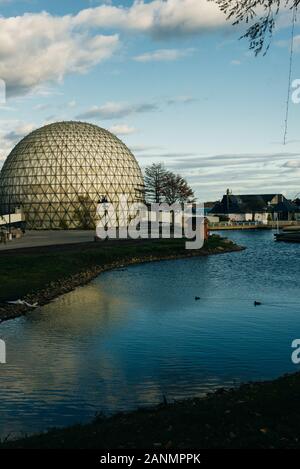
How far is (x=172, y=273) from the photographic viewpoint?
5047 cm

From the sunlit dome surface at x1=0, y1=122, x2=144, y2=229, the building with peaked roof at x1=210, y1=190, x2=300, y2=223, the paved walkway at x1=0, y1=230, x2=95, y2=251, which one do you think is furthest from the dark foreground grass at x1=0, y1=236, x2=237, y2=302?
the building with peaked roof at x1=210, y1=190, x2=300, y2=223

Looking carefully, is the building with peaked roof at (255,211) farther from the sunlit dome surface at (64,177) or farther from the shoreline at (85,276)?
the shoreline at (85,276)

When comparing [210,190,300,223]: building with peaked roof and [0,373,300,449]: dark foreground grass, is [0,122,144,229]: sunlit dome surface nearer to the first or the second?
[210,190,300,223]: building with peaked roof

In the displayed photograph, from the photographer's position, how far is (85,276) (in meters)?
47.1

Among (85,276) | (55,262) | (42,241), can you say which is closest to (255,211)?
(42,241)

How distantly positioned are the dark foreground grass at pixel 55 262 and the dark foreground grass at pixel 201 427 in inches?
827

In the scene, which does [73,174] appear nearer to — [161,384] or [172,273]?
[172,273]

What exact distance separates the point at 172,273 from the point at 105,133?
104m

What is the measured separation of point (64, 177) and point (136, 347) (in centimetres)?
11526

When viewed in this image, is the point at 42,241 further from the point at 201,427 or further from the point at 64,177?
the point at 201,427

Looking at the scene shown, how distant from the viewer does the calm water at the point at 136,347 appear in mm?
16219

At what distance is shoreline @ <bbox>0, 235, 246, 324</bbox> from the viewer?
100 ft

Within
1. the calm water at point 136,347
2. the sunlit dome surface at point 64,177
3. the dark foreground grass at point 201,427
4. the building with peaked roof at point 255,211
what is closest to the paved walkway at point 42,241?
the calm water at point 136,347
